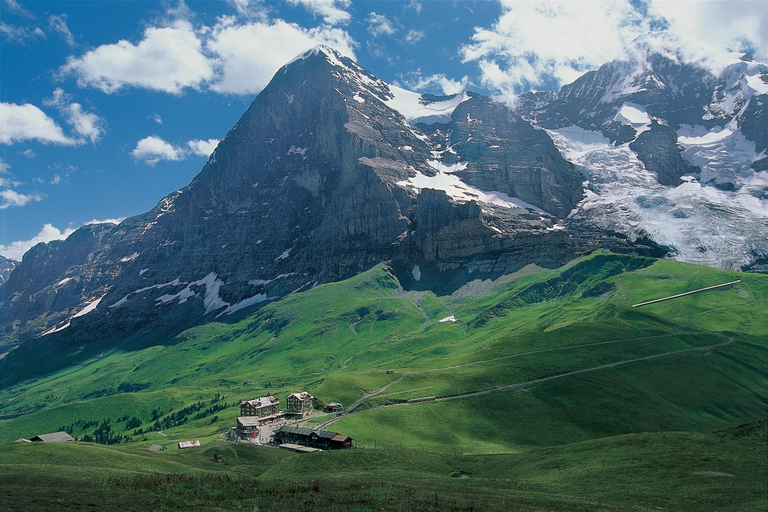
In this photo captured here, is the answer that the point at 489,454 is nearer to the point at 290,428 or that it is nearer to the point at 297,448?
the point at 297,448

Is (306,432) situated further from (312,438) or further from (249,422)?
(249,422)

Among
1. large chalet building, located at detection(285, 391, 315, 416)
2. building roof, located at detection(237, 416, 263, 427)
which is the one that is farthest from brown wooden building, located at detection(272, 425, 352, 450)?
large chalet building, located at detection(285, 391, 315, 416)

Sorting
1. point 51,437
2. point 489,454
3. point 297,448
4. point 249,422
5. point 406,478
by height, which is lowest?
point 489,454

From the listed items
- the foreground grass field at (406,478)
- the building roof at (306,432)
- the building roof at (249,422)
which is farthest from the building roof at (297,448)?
the building roof at (249,422)

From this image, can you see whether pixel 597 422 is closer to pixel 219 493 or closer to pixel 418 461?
pixel 418 461

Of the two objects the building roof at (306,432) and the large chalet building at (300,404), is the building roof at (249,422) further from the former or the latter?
the building roof at (306,432)

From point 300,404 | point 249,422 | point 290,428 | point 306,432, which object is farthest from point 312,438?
point 300,404

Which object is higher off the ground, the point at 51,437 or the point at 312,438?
the point at 51,437

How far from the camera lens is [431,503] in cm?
6000

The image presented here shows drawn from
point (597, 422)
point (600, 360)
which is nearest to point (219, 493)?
point (597, 422)

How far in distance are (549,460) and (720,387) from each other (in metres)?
115

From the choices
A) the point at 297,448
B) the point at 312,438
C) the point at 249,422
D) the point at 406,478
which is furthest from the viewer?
the point at 249,422

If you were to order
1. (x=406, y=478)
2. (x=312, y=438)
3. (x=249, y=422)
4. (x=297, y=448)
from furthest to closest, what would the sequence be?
(x=249, y=422)
(x=312, y=438)
(x=297, y=448)
(x=406, y=478)

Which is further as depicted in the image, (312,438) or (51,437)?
(312,438)
